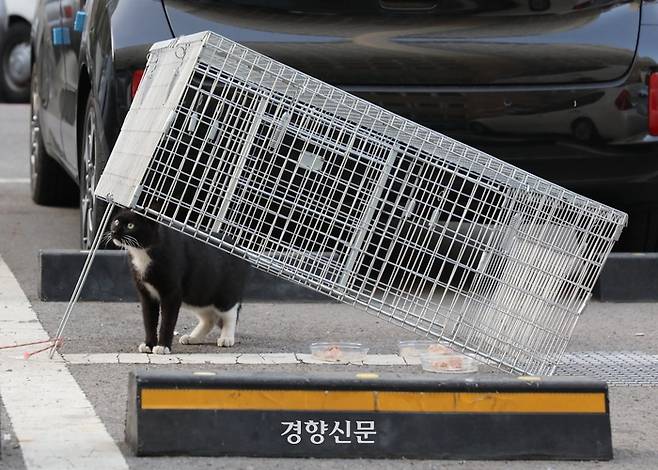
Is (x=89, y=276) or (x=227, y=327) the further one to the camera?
(x=89, y=276)

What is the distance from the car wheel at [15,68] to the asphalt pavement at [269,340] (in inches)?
311

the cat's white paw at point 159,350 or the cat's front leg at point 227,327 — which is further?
the cat's front leg at point 227,327

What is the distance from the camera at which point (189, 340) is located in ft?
20.5

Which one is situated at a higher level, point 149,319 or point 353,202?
point 353,202

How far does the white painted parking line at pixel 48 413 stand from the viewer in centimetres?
429

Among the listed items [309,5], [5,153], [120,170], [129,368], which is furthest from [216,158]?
[5,153]

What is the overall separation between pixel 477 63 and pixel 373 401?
2.69 m

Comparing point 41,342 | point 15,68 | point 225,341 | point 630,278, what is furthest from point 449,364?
point 15,68

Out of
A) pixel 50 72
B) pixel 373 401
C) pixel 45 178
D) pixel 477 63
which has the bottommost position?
pixel 45 178

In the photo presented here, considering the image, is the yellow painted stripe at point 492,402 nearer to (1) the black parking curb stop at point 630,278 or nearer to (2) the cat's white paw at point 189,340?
(2) the cat's white paw at point 189,340

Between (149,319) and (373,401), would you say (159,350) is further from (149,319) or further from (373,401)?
(373,401)

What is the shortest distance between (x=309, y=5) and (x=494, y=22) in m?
0.79

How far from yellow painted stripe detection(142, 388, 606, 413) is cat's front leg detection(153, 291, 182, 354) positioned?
153 cm

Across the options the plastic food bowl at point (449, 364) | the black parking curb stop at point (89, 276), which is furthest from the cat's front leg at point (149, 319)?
the plastic food bowl at point (449, 364)
